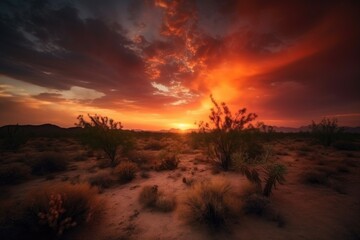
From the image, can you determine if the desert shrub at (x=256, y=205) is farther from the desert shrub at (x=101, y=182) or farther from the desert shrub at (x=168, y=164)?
the desert shrub at (x=168, y=164)

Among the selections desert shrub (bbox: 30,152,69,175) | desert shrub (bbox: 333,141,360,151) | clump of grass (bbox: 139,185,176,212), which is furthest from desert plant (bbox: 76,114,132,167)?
desert shrub (bbox: 333,141,360,151)

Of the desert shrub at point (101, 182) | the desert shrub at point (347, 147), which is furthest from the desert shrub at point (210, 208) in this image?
the desert shrub at point (347, 147)

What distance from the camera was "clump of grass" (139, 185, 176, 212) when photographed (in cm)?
601

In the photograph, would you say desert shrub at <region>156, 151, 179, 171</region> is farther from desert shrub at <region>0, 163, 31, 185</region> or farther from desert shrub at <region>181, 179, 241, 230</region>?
desert shrub at <region>0, 163, 31, 185</region>

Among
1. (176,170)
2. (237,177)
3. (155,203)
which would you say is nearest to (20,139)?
(176,170)

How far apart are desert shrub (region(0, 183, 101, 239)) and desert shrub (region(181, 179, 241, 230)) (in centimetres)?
286

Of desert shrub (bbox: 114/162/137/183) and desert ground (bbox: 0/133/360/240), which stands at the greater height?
desert shrub (bbox: 114/162/137/183)

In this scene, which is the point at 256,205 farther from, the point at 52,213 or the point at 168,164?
the point at 168,164

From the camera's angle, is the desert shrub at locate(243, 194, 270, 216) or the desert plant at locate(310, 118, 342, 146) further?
the desert plant at locate(310, 118, 342, 146)

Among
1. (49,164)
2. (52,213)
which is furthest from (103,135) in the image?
(52,213)

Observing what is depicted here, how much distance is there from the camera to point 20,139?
18.8m

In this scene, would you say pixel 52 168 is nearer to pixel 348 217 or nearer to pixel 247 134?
pixel 247 134

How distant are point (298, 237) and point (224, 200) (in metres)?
1.93

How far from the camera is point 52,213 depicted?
4.17 m
